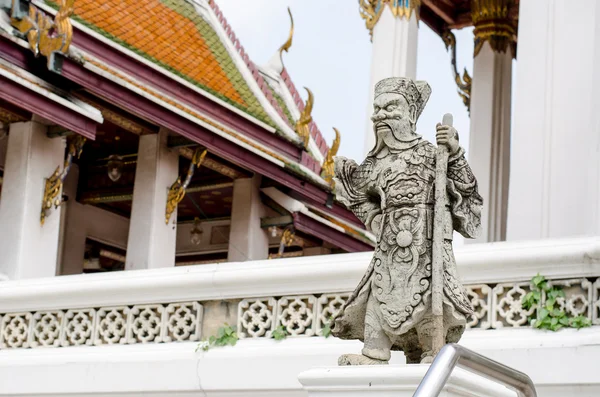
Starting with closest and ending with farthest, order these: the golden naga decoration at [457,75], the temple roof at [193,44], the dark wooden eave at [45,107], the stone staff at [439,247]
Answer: the stone staff at [439,247] < the dark wooden eave at [45,107] < the temple roof at [193,44] < the golden naga decoration at [457,75]

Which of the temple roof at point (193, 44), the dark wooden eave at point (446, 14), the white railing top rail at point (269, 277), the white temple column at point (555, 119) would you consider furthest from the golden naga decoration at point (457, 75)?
the white railing top rail at point (269, 277)

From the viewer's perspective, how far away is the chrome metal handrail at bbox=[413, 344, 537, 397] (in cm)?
448

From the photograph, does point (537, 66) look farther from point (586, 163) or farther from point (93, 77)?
point (93, 77)

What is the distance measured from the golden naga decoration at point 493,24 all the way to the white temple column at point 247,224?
3.34 metres

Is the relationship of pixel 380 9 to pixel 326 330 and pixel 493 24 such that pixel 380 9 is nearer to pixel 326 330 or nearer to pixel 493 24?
pixel 493 24

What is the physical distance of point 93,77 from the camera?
1197 centimetres

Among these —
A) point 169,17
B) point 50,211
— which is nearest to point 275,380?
point 50,211

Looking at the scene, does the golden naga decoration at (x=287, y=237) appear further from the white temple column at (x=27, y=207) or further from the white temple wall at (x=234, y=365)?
the white temple wall at (x=234, y=365)

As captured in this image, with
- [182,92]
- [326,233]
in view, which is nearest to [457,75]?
[326,233]

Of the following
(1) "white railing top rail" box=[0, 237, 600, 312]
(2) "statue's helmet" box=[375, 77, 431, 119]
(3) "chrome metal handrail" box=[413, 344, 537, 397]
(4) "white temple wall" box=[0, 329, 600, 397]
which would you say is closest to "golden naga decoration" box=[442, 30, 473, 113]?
(1) "white railing top rail" box=[0, 237, 600, 312]

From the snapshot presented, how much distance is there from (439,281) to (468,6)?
35.3 ft

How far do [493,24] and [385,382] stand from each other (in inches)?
421

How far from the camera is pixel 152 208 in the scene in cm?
1303

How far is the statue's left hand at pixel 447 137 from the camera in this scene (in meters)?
5.68
